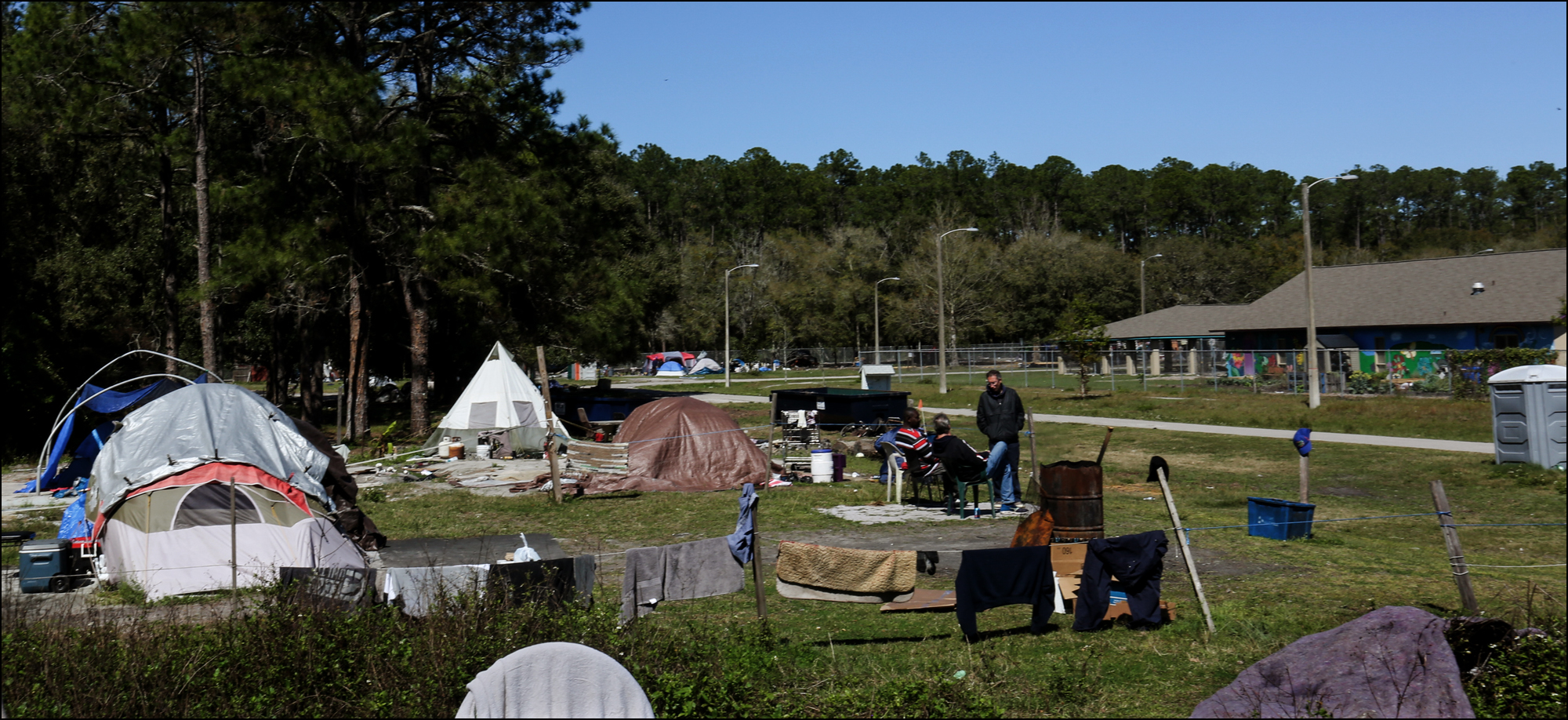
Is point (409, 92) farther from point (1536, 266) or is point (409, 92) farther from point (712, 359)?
point (712, 359)

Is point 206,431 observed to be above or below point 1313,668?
above

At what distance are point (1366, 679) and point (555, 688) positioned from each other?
4824 millimetres

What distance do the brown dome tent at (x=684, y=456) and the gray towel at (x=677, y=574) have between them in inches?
383

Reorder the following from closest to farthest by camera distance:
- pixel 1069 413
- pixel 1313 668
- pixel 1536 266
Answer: pixel 1313 668
pixel 1069 413
pixel 1536 266

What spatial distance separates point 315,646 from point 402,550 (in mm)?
4591

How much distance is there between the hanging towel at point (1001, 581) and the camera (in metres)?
8.33

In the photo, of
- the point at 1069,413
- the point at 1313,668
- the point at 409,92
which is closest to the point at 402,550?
the point at 1313,668

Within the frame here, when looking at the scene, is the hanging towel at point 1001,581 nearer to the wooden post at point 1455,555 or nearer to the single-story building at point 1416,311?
the wooden post at point 1455,555

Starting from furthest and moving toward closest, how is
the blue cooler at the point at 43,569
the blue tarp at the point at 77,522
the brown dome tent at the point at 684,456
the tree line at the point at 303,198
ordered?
the tree line at the point at 303,198, the brown dome tent at the point at 684,456, the blue tarp at the point at 77,522, the blue cooler at the point at 43,569

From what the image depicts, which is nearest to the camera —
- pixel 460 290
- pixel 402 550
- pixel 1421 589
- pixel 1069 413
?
pixel 1421 589

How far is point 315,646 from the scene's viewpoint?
24.1 feet

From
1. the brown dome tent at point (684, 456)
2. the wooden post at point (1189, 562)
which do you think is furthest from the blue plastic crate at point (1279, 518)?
the brown dome tent at point (684, 456)

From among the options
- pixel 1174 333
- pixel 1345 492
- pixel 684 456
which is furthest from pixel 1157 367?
pixel 684 456

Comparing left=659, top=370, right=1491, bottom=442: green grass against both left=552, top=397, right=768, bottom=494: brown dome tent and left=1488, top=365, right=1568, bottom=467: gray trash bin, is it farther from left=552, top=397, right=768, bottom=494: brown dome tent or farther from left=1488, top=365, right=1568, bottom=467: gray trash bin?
left=1488, top=365, right=1568, bottom=467: gray trash bin
